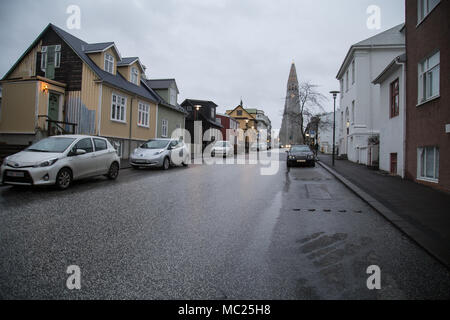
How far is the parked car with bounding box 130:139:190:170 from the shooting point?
15484 millimetres

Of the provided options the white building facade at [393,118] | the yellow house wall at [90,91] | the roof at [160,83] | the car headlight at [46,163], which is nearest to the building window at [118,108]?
the yellow house wall at [90,91]

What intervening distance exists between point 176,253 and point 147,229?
1346mm

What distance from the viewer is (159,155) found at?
51.3 feet

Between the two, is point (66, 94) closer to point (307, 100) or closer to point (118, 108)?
point (118, 108)

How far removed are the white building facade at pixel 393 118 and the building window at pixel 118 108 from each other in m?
17.3

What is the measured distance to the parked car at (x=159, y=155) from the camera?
610 inches

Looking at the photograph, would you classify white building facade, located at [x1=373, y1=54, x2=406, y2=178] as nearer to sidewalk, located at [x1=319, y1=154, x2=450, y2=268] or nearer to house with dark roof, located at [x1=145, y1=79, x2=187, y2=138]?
sidewalk, located at [x1=319, y1=154, x2=450, y2=268]

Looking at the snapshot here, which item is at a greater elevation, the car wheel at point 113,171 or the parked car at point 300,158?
the parked car at point 300,158

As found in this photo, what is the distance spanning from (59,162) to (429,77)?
43.5 ft

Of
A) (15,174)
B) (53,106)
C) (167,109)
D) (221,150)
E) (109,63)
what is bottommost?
(15,174)

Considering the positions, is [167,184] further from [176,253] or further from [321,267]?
[321,267]

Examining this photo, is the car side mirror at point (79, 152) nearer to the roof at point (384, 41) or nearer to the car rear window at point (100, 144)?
the car rear window at point (100, 144)

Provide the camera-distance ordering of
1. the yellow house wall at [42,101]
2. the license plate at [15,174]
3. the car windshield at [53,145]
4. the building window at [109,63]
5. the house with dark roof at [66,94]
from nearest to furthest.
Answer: the license plate at [15,174] → the car windshield at [53,145] → the yellow house wall at [42,101] → the house with dark roof at [66,94] → the building window at [109,63]

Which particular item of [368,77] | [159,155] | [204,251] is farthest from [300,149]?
[204,251]
